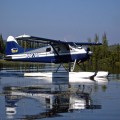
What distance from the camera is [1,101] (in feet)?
40.7

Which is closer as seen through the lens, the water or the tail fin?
the water

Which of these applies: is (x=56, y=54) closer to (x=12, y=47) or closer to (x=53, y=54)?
(x=53, y=54)

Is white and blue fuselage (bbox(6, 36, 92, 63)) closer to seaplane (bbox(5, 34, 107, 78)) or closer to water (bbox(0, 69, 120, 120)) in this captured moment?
seaplane (bbox(5, 34, 107, 78))

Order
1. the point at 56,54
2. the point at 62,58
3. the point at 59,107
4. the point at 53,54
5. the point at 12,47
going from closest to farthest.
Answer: the point at 59,107, the point at 62,58, the point at 56,54, the point at 53,54, the point at 12,47

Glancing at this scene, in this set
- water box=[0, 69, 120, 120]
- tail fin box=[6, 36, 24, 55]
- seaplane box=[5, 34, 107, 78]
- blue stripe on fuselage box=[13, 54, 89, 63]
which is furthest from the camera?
tail fin box=[6, 36, 24, 55]

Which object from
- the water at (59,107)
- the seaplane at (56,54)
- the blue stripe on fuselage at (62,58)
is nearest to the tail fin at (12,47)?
the seaplane at (56,54)

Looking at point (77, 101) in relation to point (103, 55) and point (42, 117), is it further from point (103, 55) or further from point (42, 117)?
point (103, 55)

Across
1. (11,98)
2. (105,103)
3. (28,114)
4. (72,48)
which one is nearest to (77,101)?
(105,103)

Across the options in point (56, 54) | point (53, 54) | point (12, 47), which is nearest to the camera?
point (56, 54)

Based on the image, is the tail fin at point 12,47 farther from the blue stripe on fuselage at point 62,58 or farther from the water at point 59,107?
the water at point 59,107

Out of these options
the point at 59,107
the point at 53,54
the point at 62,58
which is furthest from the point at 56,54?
the point at 59,107

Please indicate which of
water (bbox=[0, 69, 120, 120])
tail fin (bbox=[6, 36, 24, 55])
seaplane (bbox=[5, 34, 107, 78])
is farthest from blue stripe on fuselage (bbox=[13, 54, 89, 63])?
water (bbox=[0, 69, 120, 120])

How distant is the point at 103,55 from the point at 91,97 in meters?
73.9

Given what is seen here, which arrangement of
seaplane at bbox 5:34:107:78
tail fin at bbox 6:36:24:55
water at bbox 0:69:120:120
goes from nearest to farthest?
1. water at bbox 0:69:120:120
2. seaplane at bbox 5:34:107:78
3. tail fin at bbox 6:36:24:55
